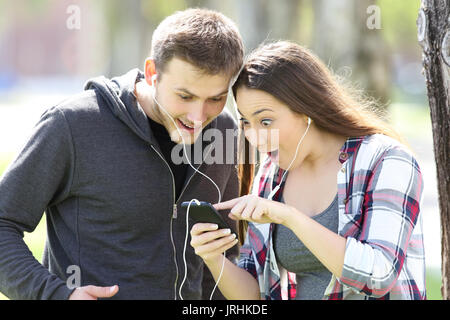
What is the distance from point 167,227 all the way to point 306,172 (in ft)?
2.56

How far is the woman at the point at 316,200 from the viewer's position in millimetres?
2932

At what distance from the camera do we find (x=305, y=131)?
334 cm

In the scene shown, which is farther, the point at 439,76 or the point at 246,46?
the point at 246,46

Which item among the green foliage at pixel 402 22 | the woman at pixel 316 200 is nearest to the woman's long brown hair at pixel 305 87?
the woman at pixel 316 200

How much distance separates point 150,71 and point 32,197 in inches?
34.7

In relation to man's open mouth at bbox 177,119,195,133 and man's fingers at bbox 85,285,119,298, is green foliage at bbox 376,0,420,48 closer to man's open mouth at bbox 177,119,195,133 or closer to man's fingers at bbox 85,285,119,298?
man's open mouth at bbox 177,119,195,133

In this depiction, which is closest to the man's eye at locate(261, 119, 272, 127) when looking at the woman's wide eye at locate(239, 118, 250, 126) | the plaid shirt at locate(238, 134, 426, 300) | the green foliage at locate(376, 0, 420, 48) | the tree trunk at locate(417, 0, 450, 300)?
the woman's wide eye at locate(239, 118, 250, 126)

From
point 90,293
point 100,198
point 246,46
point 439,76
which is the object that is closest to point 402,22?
point 246,46

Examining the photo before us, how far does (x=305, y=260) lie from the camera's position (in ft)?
10.6

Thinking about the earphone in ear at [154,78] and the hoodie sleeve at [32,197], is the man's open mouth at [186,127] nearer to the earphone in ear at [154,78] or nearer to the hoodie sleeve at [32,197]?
the earphone in ear at [154,78]

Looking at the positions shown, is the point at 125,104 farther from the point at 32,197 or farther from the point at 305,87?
the point at 305,87

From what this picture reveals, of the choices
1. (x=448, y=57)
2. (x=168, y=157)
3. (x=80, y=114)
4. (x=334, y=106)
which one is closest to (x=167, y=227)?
(x=168, y=157)

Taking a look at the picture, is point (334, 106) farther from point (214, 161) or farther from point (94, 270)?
point (94, 270)

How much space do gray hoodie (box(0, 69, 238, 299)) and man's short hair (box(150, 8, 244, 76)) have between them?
0.33 m
